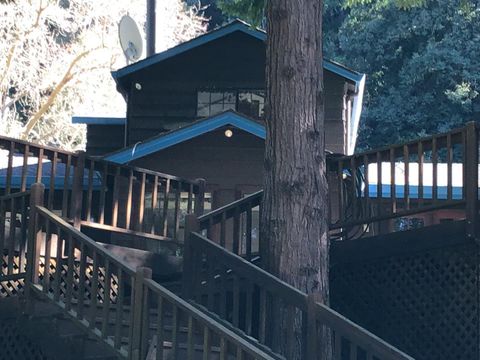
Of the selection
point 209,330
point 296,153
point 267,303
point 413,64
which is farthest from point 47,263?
point 413,64

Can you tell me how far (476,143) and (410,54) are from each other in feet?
77.1

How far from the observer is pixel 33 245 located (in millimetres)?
7422

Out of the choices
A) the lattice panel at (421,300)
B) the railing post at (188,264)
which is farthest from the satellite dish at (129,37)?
the railing post at (188,264)

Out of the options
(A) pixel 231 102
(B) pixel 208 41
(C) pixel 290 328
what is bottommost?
(C) pixel 290 328

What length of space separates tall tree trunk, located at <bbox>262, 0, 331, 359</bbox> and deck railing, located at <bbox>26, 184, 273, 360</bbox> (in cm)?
120

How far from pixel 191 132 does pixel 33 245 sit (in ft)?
17.7

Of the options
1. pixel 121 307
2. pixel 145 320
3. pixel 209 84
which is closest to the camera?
pixel 145 320

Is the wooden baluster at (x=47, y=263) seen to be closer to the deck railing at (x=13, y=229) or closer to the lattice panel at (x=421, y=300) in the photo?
the deck railing at (x=13, y=229)

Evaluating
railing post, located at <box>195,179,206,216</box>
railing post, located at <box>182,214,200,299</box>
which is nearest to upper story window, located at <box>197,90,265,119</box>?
railing post, located at <box>195,179,206,216</box>

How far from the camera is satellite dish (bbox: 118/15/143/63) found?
16.0m

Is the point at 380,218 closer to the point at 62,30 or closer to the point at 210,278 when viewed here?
the point at 210,278

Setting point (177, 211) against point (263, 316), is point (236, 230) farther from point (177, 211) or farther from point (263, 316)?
point (263, 316)

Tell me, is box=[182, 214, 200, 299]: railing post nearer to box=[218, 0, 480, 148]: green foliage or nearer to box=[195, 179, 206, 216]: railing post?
A: box=[195, 179, 206, 216]: railing post

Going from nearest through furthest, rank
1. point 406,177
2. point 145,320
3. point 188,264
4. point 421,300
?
point 145,320 < point 188,264 < point 406,177 < point 421,300
